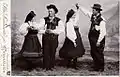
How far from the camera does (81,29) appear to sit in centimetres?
167

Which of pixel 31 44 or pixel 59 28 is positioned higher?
pixel 59 28

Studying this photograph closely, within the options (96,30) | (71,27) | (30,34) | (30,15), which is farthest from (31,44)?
(96,30)

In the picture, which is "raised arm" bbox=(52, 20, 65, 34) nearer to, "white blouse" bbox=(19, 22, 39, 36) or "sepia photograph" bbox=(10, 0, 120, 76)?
"sepia photograph" bbox=(10, 0, 120, 76)

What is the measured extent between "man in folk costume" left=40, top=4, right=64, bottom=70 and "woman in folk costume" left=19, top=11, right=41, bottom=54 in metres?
0.05

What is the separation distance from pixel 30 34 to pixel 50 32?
0.49 ft

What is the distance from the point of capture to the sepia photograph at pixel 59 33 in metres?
1.67

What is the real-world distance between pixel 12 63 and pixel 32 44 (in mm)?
209

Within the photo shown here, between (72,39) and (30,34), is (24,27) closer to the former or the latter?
(30,34)

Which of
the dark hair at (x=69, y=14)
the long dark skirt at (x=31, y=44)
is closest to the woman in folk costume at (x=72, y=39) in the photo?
the dark hair at (x=69, y=14)

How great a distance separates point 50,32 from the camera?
1673 mm

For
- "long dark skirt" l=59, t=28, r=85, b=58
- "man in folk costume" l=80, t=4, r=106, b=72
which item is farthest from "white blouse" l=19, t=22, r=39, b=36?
"man in folk costume" l=80, t=4, r=106, b=72

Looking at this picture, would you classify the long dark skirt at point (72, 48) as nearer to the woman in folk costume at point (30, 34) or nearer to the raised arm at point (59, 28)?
the raised arm at point (59, 28)

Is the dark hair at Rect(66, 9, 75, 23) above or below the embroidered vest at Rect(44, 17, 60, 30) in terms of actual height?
above

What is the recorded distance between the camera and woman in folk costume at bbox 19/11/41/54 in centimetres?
167
